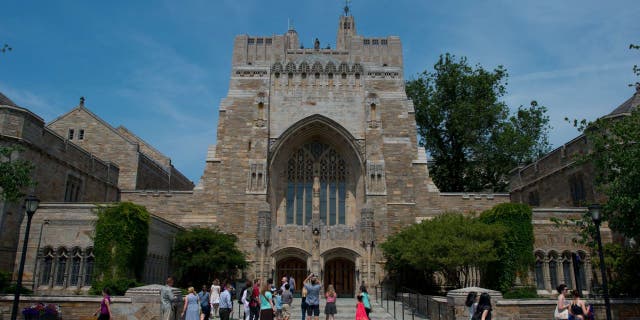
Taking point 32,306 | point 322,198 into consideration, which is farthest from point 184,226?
point 32,306

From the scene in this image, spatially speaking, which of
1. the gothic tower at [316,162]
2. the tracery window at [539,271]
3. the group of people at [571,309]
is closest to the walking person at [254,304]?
the group of people at [571,309]

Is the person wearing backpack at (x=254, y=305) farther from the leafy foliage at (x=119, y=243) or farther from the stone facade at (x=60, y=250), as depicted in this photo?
the stone facade at (x=60, y=250)

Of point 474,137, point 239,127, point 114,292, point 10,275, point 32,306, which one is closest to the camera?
point 32,306

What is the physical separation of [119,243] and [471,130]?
26955mm

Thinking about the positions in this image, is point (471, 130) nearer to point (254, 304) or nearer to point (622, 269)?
point (622, 269)

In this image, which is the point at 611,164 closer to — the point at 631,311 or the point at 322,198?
the point at 631,311

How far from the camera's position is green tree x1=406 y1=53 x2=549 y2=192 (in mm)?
37031

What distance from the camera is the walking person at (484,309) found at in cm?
1059

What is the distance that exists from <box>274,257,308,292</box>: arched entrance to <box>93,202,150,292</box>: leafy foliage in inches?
352

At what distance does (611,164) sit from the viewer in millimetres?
16656

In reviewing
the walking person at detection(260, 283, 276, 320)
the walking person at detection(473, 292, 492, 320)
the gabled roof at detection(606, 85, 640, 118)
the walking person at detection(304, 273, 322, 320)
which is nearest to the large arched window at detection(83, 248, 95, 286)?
the walking person at detection(260, 283, 276, 320)

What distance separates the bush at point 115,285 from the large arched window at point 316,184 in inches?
497

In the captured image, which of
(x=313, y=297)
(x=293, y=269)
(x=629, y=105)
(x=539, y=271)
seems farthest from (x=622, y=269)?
(x=293, y=269)

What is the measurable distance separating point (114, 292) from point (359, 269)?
12736 mm
